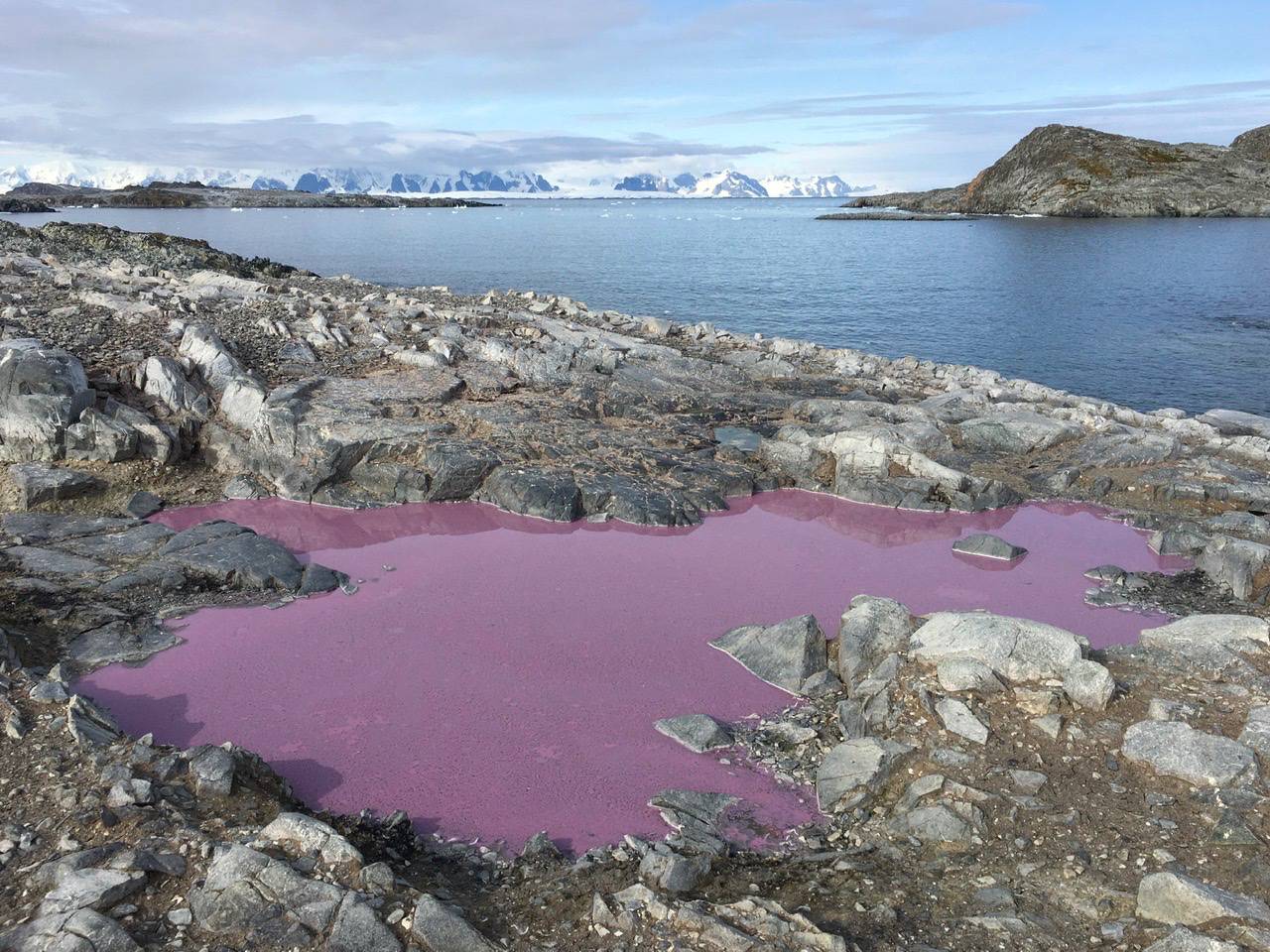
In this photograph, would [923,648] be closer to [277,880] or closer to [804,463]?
[277,880]

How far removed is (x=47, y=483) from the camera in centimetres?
1596

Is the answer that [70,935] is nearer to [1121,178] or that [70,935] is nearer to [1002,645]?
[1002,645]

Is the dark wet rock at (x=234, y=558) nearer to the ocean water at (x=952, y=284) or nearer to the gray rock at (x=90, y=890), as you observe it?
the gray rock at (x=90, y=890)

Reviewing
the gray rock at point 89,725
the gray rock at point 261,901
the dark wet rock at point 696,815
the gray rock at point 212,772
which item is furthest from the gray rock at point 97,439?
the dark wet rock at point 696,815

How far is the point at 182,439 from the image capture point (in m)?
18.7

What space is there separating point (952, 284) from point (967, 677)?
60.3 metres

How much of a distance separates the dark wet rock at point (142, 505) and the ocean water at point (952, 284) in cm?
3058

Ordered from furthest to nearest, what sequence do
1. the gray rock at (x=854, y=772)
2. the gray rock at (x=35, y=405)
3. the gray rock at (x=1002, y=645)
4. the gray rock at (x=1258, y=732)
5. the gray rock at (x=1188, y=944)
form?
the gray rock at (x=35, y=405) < the gray rock at (x=1002, y=645) < the gray rock at (x=854, y=772) < the gray rock at (x=1258, y=732) < the gray rock at (x=1188, y=944)

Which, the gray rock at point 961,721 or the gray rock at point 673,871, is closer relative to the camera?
the gray rock at point 673,871

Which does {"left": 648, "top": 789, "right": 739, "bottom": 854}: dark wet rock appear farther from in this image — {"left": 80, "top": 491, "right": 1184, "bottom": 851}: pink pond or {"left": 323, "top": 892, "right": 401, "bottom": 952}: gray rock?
{"left": 323, "top": 892, "right": 401, "bottom": 952}: gray rock

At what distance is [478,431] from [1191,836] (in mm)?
15561

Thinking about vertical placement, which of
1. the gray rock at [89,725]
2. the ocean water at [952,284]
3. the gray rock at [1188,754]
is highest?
the ocean water at [952,284]

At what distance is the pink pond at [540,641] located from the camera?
952 centimetres

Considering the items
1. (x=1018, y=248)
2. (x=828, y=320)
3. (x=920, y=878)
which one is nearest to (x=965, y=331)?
(x=828, y=320)
